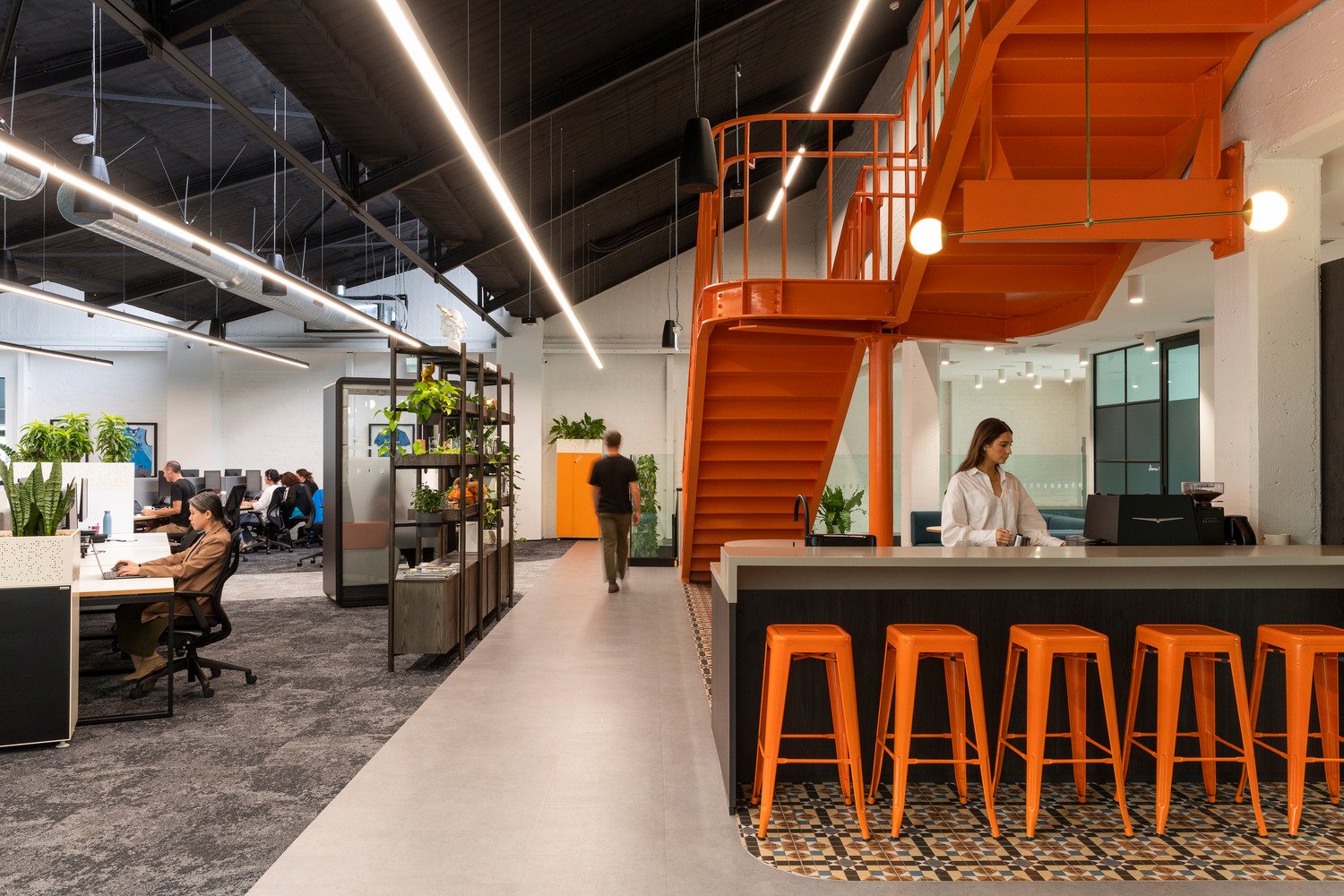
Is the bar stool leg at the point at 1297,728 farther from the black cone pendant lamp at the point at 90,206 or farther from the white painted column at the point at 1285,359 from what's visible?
the black cone pendant lamp at the point at 90,206

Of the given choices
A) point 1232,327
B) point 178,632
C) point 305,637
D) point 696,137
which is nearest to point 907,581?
point 1232,327

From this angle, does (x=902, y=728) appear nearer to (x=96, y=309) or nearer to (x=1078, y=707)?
(x=1078, y=707)

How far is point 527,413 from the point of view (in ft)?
49.9

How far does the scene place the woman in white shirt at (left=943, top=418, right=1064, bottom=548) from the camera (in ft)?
14.7

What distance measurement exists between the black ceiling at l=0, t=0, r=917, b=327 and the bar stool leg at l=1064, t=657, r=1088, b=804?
5.14 m

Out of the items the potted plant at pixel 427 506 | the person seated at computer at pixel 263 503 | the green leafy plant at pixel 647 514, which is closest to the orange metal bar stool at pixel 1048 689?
the potted plant at pixel 427 506

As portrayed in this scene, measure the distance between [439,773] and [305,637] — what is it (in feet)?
11.8

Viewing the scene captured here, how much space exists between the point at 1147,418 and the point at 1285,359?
7411 mm

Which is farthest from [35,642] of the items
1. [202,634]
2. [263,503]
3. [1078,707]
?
[263,503]

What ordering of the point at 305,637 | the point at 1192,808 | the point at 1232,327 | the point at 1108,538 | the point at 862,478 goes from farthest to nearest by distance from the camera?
the point at 862,478 < the point at 305,637 < the point at 1232,327 < the point at 1108,538 < the point at 1192,808

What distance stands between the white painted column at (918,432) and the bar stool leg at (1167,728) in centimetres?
550

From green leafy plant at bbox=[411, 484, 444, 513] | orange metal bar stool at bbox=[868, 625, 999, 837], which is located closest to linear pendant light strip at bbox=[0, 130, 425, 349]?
green leafy plant at bbox=[411, 484, 444, 513]

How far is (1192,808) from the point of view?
3449 millimetres

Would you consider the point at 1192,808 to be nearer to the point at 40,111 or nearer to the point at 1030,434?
the point at 40,111
